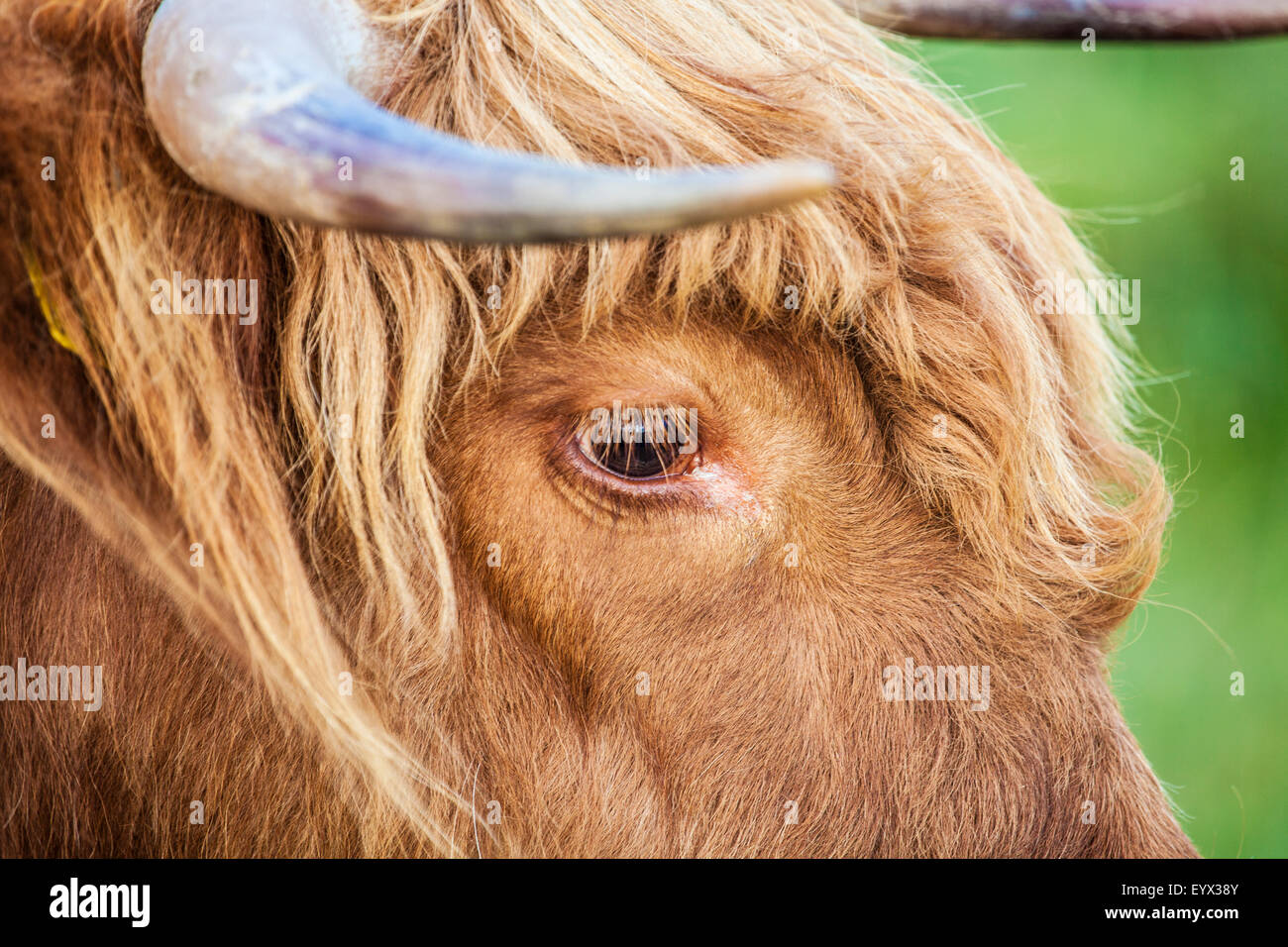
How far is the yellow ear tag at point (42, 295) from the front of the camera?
144 centimetres

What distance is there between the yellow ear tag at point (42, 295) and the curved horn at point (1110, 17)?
1.75m

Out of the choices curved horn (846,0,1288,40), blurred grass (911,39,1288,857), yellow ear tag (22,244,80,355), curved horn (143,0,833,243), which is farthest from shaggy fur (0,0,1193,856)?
blurred grass (911,39,1288,857)

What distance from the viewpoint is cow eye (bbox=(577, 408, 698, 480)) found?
174 centimetres

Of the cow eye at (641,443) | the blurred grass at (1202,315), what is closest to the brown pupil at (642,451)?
the cow eye at (641,443)

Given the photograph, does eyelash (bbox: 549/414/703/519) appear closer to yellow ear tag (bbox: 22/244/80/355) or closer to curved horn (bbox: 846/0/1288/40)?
yellow ear tag (bbox: 22/244/80/355)

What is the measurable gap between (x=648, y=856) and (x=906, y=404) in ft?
2.85

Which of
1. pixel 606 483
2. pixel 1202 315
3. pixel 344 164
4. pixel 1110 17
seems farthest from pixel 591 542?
pixel 1202 315

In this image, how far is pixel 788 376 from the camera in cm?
177

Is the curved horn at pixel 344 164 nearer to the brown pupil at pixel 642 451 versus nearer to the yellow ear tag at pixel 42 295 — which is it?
the yellow ear tag at pixel 42 295

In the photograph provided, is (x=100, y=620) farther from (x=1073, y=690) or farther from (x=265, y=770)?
(x=1073, y=690)

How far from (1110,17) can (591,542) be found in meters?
1.76

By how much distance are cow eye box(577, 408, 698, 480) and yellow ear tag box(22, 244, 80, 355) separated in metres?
0.74

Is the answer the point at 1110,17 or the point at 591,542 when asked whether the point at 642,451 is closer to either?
the point at 591,542
